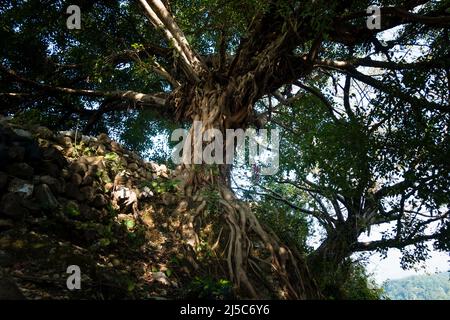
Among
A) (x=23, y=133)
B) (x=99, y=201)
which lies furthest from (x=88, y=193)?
(x=23, y=133)

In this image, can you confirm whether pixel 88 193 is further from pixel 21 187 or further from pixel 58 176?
pixel 21 187

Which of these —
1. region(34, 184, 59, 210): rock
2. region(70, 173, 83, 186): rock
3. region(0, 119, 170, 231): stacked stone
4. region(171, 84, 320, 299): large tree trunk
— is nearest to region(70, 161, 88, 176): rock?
region(0, 119, 170, 231): stacked stone

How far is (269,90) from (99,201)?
13.2 feet

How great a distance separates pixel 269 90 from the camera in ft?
24.7

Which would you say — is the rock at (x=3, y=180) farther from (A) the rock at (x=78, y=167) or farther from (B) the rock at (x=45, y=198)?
(A) the rock at (x=78, y=167)

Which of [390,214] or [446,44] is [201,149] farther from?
[390,214]

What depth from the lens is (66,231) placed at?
451 cm

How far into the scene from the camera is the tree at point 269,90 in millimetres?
5574

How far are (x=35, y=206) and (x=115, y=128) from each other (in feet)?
28.5

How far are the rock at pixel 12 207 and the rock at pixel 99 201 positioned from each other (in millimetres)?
1030

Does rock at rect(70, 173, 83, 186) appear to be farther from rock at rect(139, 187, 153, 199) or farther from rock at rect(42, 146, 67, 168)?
rock at rect(139, 187, 153, 199)

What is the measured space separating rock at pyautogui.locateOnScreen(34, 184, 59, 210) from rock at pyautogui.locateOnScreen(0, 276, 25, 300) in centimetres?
162

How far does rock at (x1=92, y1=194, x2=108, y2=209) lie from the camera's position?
5.32m
